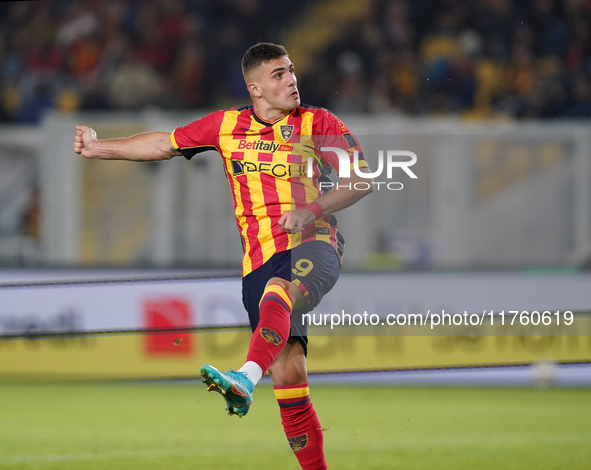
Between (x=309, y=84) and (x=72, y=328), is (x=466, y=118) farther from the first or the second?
(x=72, y=328)

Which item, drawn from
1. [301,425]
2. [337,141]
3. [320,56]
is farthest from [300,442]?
[320,56]

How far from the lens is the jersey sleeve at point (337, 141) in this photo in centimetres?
337

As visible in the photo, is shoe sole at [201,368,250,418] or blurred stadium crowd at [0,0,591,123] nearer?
shoe sole at [201,368,250,418]

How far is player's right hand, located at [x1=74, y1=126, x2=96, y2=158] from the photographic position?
3.72 m

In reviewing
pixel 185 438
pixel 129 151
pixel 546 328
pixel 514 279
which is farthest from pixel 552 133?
pixel 129 151

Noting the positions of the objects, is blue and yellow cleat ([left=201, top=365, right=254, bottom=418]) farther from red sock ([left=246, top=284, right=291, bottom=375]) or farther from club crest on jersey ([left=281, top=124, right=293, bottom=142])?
club crest on jersey ([left=281, top=124, right=293, bottom=142])

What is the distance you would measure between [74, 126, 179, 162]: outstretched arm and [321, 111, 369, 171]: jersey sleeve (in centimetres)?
68

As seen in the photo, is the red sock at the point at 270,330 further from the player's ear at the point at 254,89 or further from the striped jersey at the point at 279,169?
the player's ear at the point at 254,89

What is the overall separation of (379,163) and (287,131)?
10.8 ft

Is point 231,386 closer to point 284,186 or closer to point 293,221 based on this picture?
point 293,221

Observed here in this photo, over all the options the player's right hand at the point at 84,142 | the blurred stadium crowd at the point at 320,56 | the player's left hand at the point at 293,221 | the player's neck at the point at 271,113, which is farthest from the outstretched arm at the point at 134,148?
the blurred stadium crowd at the point at 320,56

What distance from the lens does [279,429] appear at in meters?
5.38

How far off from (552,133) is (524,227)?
0.87m

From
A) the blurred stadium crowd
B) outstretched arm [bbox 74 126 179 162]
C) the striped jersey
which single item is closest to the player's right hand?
outstretched arm [bbox 74 126 179 162]
